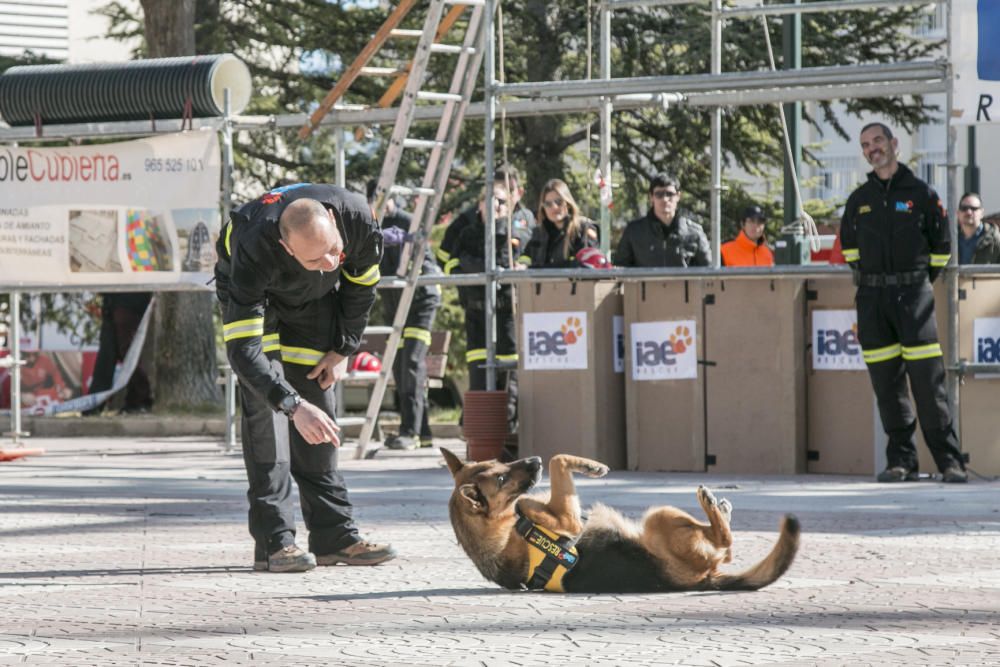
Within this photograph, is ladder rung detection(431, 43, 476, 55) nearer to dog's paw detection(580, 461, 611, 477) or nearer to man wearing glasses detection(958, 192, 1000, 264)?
man wearing glasses detection(958, 192, 1000, 264)

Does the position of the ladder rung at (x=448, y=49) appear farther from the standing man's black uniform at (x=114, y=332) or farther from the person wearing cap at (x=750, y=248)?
the standing man's black uniform at (x=114, y=332)

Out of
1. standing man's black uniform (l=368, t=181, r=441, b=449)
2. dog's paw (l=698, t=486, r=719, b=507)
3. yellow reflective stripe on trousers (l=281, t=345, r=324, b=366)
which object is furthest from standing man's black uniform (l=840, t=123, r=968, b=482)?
dog's paw (l=698, t=486, r=719, b=507)

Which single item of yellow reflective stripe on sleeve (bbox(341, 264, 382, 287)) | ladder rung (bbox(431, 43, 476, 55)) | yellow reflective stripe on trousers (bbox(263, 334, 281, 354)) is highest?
ladder rung (bbox(431, 43, 476, 55))

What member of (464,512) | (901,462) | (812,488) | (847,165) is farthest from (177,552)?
(847,165)

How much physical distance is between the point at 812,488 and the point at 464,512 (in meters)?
5.04

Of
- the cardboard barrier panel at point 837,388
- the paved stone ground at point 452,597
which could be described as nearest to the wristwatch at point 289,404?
the paved stone ground at point 452,597

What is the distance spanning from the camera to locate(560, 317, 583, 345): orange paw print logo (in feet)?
44.0

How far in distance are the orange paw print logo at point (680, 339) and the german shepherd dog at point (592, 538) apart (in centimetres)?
589

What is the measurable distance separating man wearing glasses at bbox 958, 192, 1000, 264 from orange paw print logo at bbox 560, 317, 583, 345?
4.10 metres

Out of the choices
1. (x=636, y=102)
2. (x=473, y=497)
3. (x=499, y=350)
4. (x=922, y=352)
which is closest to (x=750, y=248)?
(x=636, y=102)

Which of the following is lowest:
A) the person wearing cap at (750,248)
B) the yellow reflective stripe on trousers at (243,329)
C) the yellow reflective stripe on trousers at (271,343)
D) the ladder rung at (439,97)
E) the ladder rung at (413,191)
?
the yellow reflective stripe on trousers at (271,343)

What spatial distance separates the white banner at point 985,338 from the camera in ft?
40.9

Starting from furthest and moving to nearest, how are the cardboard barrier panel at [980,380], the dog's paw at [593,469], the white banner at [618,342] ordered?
the white banner at [618,342] < the cardboard barrier panel at [980,380] < the dog's paw at [593,469]

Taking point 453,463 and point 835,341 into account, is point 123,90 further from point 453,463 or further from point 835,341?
point 453,463
